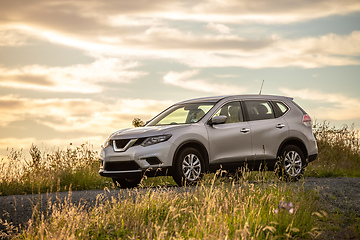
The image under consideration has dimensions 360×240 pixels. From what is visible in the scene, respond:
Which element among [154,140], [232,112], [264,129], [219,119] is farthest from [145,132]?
[264,129]

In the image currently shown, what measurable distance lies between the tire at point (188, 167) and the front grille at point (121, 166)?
904 mm

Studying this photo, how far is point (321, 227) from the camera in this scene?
7.47 meters

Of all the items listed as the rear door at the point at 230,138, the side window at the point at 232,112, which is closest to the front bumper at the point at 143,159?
the rear door at the point at 230,138

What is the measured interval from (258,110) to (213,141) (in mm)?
1785

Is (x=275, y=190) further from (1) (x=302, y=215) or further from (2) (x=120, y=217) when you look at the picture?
(2) (x=120, y=217)

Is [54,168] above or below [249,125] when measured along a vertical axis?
below

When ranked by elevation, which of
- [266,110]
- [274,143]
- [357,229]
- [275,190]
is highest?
[266,110]

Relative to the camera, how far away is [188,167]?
11203 millimetres

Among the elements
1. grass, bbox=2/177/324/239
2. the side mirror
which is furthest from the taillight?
grass, bbox=2/177/324/239

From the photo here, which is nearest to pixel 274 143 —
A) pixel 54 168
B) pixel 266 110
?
pixel 266 110

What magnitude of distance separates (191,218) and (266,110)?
237 inches

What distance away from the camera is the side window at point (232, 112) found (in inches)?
472

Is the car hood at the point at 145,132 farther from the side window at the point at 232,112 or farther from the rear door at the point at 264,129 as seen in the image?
the rear door at the point at 264,129

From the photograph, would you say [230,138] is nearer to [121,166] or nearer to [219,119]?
[219,119]
